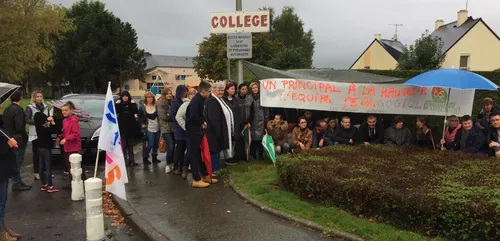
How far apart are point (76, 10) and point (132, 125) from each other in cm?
4666

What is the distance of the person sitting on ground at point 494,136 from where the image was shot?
21.9 feet

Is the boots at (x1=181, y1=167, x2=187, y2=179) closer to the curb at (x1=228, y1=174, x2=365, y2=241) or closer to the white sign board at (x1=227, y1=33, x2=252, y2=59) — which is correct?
the curb at (x1=228, y1=174, x2=365, y2=241)

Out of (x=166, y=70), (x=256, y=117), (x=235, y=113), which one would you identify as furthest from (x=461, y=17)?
(x=166, y=70)

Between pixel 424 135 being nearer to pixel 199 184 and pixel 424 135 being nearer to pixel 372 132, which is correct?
pixel 372 132

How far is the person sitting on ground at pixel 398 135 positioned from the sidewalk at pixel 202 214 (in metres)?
4.02

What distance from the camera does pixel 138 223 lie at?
16.9ft

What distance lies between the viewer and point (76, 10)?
4844 cm

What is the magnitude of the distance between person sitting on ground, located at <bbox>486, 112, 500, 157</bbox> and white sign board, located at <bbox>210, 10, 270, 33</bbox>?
4.90m

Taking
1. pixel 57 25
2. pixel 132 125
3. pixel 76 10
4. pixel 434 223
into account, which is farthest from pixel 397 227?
pixel 76 10

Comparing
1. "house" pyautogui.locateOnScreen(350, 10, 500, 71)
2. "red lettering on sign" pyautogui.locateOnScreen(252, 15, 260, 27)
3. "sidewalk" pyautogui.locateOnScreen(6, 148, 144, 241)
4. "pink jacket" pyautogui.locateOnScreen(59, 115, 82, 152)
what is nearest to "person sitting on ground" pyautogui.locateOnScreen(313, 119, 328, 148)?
"red lettering on sign" pyautogui.locateOnScreen(252, 15, 260, 27)

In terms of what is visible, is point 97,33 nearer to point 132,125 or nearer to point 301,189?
point 132,125

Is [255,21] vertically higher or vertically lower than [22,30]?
lower

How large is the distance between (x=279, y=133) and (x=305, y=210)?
3261 millimetres

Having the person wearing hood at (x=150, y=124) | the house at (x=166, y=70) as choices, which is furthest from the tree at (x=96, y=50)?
the person wearing hood at (x=150, y=124)
